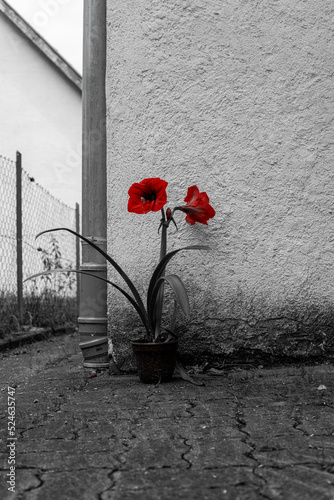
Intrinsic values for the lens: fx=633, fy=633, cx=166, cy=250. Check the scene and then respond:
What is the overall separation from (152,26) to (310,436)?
2.46m

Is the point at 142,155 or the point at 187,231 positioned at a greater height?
the point at 142,155

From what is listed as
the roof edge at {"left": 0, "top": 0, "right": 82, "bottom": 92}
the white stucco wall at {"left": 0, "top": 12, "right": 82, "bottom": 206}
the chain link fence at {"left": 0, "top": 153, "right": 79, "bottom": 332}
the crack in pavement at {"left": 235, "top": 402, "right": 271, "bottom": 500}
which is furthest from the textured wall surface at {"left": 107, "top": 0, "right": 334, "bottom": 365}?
the roof edge at {"left": 0, "top": 0, "right": 82, "bottom": 92}

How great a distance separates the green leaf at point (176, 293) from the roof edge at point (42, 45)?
9380 millimetres

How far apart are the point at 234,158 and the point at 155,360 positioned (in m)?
1.19

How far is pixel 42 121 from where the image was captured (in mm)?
11945

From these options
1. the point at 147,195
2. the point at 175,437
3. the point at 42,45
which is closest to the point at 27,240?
the point at 42,45

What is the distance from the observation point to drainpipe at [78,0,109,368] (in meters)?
3.79

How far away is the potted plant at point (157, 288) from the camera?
3.18 m

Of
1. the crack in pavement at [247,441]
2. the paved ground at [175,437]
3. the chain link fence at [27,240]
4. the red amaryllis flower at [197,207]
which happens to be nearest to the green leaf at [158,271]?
the red amaryllis flower at [197,207]

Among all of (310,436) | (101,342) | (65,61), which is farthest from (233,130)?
(65,61)

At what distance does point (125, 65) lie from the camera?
11.9 ft

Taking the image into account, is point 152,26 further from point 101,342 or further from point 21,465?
point 21,465

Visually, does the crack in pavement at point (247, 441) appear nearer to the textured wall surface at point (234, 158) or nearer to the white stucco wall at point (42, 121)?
the textured wall surface at point (234, 158)

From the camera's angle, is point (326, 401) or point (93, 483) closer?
point (93, 483)
